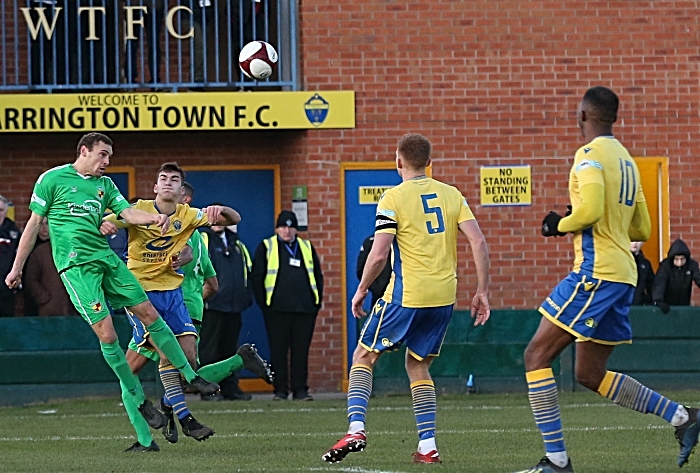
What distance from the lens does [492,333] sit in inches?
637

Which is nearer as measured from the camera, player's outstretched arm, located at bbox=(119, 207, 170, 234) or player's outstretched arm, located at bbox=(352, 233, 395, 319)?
player's outstretched arm, located at bbox=(352, 233, 395, 319)

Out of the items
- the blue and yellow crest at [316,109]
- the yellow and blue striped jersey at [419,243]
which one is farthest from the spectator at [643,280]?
the yellow and blue striped jersey at [419,243]

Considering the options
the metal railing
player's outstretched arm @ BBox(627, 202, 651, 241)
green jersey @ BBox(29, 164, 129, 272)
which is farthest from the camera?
the metal railing

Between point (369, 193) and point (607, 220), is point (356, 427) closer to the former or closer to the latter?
point (607, 220)

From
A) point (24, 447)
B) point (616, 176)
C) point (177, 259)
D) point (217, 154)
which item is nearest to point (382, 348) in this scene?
point (616, 176)

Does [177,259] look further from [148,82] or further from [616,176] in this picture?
[148,82]

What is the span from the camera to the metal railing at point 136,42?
17.1 meters

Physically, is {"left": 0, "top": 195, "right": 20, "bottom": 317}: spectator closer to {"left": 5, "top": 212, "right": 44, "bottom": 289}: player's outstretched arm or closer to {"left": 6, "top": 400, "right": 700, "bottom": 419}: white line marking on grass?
{"left": 6, "top": 400, "right": 700, "bottom": 419}: white line marking on grass

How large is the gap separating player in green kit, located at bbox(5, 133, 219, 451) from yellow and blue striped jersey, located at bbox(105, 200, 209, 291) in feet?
1.57

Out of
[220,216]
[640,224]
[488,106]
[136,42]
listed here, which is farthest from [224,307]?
[640,224]

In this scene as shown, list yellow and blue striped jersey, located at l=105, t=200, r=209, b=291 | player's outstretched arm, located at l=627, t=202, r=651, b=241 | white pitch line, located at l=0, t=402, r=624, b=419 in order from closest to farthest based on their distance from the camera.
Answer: player's outstretched arm, located at l=627, t=202, r=651, b=241 → yellow and blue striped jersey, located at l=105, t=200, r=209, b=291 → white pitch line, located at l=0, t=402, r=624, b=419

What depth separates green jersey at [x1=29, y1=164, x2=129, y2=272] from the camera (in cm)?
968

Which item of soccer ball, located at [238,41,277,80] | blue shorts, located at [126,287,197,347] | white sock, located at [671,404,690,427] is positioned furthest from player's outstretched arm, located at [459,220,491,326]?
soccer ball, located at [238,41,277,80]

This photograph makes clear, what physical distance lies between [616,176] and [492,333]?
29.3 feet
